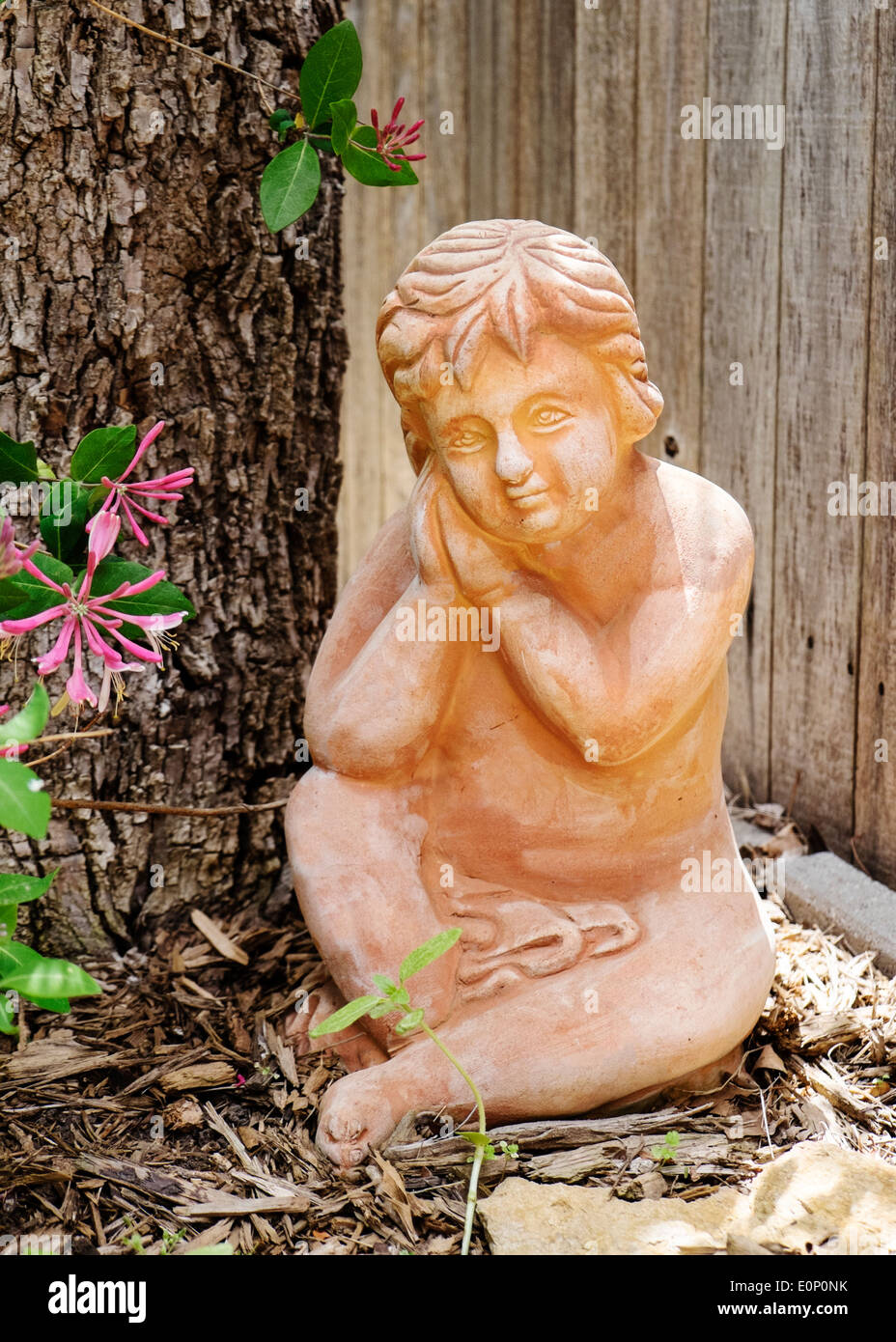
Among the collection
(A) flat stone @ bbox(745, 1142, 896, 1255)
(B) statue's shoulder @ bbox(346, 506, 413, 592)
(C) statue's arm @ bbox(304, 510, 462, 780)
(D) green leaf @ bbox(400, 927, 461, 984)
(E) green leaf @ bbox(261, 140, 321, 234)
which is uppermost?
(E) green leaf @ bbox(261, 140, 321, 234)

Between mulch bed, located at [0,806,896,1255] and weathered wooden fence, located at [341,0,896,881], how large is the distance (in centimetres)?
79

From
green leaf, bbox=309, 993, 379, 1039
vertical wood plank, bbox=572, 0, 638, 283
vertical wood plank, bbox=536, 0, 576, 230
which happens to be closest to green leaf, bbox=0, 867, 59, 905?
green leaf, bbox=309, 993, 379, 1039

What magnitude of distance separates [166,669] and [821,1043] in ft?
4.96

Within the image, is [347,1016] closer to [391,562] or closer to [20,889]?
[20,889]

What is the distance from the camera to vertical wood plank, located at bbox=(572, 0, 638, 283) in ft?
12.3

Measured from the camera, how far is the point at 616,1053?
2.21 meters

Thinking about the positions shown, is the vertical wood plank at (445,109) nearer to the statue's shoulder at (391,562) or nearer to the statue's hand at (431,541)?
the statue's shoulder at (391,562)

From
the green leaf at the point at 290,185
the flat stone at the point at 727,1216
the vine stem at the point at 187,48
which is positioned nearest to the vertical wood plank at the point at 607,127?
the vine stem at the point at 187,48

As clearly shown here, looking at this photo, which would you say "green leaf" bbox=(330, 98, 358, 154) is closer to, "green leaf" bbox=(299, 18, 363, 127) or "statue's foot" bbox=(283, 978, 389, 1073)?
"green leaf" bbox=(299, 18, 363, 127)

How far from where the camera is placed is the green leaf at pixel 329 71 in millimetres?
2104

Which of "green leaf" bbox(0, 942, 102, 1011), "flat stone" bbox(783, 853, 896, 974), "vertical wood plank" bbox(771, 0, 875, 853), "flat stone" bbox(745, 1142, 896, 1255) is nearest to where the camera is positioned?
"green leaf" bbox(0, 942, 102, 1011)

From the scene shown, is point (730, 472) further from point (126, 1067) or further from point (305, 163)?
point (126, 1067)

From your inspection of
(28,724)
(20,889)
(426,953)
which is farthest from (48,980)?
(426,953)

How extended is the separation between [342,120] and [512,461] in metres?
0.62
